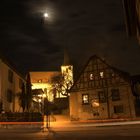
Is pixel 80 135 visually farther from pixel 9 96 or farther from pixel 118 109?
pixel 118 109

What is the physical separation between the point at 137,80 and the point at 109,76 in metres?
35.1

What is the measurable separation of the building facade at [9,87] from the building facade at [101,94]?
982 cm

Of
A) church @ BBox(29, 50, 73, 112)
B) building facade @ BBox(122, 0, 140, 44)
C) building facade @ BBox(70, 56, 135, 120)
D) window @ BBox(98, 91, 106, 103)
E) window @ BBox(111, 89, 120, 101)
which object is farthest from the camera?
church @ BBox(29, 50, 73, 112)

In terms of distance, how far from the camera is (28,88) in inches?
1758

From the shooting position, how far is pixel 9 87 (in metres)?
41.8

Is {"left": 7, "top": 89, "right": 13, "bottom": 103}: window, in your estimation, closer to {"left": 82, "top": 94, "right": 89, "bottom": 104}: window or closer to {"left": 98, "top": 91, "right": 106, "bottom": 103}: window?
{"left": 82, "top": 94, "right": 89, "bottom": 104}: window

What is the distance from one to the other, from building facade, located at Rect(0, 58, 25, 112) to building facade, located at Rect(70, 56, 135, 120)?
9817mm

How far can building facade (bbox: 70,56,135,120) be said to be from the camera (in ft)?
152

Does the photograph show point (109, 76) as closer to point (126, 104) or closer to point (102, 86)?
point (102, 86)

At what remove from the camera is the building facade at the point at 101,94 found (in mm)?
46188

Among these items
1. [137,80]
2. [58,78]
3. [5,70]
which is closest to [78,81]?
[5,70]

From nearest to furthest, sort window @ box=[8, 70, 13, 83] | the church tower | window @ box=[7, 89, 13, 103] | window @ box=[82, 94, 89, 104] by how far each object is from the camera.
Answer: window @ box=[7, 89, 13, 103], window @ box=[8, 70, 13, 83], window @ box=[82, 94, 89, 104], the church tower

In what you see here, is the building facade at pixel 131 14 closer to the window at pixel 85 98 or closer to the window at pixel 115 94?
the window at pixel 115 94

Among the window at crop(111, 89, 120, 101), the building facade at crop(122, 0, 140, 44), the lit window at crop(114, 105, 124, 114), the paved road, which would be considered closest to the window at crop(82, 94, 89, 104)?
the window at crop(111, 89, 120, 101)
